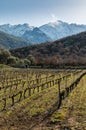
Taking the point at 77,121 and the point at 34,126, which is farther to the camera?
the point at 77,121

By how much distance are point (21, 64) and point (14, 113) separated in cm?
12044

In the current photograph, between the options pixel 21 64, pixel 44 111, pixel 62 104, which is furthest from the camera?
pixel 21 64

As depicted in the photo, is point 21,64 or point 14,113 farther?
point 21,64

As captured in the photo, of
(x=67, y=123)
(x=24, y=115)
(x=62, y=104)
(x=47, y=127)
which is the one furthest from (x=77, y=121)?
(x=62, y=104)

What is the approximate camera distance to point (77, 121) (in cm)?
2002

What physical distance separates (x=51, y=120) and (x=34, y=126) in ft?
6.33

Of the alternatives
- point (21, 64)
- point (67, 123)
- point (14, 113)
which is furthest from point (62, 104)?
point (21, 64)

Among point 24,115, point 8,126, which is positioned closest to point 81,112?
point 24,115

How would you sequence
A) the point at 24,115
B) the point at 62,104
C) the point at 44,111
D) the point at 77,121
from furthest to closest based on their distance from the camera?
1. the point at 62,104
2. the point at 44,111
3. the point at 24,115
4. the point at 77,121

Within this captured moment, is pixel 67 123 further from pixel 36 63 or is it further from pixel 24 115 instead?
pixel 36 63

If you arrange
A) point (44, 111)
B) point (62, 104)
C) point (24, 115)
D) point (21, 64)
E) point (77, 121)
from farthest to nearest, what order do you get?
point (21, 64) < point (62, 104) < point (44, 111) < point (24, 115) < point (77, 121)

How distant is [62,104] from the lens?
1067 inches

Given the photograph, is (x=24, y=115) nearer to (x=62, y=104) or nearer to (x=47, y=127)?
(x=47, y=127)

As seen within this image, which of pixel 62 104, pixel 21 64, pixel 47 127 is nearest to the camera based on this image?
pixel 47 127
